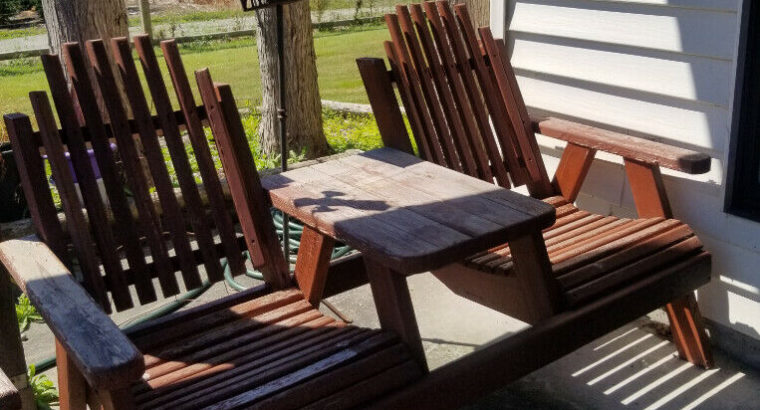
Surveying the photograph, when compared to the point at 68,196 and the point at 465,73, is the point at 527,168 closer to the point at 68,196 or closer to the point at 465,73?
the point at 465,73

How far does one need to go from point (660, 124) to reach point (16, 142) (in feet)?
7.49

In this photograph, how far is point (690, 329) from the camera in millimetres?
3082

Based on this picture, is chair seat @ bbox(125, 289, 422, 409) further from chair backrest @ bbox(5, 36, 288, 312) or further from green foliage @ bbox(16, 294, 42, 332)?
green foliage @ bbox(16, 294, 42, 332)

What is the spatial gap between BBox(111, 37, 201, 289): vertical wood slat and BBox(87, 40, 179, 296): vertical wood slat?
4 cm

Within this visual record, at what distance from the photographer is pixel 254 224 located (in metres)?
2.75

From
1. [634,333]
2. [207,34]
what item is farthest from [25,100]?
[634,333]

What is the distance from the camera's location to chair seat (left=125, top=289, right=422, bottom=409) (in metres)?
2.09

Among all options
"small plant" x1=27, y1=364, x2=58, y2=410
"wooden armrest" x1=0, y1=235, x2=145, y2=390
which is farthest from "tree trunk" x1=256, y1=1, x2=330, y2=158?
"wooden armrest" x1=0, y1=235, x2=145, y2=390

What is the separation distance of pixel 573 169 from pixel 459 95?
0.54 metres

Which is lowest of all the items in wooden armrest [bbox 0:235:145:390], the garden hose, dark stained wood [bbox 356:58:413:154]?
the garden hose

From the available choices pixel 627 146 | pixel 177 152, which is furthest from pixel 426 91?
pixel 177 152

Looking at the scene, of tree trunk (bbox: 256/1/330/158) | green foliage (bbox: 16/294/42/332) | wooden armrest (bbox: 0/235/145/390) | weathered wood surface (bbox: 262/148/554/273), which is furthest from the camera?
tree trunk (bbox: 256/1/330/158)

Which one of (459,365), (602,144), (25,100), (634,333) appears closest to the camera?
(459,365)

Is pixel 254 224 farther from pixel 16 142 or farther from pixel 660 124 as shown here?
pixel 660 124
